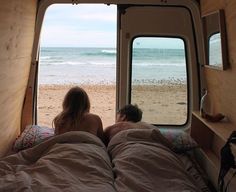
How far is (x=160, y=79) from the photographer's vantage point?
379 centimetres

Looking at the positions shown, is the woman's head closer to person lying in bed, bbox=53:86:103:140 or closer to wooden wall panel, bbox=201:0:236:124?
person lying in bed, bbox=53:86:103:140

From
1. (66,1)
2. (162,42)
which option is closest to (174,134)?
(162,42)

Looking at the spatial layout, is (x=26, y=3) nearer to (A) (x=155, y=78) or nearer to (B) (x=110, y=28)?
(A) (x=155, y=78)

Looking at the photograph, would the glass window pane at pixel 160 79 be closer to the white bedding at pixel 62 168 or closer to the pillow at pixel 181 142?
the pillow at pixel 181 142

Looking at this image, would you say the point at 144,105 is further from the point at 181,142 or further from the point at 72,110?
the point at 72,110

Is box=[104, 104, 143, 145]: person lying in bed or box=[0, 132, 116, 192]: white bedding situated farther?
box=[104, 104, 143, 145]: person lying in bed

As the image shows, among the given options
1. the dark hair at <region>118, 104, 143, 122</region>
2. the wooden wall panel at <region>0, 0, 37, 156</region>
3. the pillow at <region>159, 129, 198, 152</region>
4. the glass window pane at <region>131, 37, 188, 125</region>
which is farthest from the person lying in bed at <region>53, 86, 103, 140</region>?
the glass window pane at <region>131, 37, 188, 125</region>

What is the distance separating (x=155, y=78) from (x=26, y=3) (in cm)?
153

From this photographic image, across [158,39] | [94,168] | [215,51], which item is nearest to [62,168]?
[94,168]

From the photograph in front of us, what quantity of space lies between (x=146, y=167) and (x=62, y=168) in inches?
18.8

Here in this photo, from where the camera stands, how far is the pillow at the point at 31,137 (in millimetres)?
2988

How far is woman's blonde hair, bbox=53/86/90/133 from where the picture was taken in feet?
9.03

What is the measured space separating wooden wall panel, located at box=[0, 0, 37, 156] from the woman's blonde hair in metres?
0.42

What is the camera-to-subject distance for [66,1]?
3418mm
